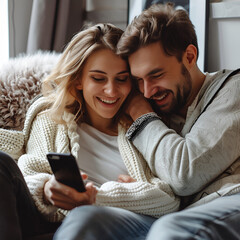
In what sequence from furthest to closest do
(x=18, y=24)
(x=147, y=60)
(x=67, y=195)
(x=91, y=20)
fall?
(x=91, y=20) < (x=18, y=24) < (x=147, y=60) < (x=67, y=195)

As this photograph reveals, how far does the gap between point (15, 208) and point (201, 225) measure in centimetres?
51

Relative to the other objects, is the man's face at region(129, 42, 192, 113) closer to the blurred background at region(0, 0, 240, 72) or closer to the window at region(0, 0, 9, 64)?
the blurred background at region(0, 0, 240, 72)

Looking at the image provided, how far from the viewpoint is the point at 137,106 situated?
1592 millimetres

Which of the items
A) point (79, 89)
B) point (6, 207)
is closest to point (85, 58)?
point (79, 89)

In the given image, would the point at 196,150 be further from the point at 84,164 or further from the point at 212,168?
the point at 84,164

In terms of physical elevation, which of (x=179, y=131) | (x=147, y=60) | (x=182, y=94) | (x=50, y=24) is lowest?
(x=179, y=131)

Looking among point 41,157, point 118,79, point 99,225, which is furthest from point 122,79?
point 99,225

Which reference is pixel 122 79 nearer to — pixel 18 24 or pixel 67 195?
pixel 67 195

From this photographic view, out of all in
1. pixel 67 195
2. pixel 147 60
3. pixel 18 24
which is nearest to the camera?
pixel 67 195

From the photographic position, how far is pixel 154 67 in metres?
1.50

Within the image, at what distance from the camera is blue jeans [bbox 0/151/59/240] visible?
1.11 m

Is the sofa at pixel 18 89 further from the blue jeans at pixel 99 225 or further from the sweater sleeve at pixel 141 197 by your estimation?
the blue jeans at pixel 99 225

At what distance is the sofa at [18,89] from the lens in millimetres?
1659

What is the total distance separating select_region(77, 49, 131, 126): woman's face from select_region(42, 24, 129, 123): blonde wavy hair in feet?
0.09
